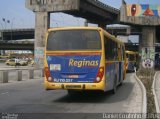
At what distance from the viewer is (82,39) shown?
17078 mm

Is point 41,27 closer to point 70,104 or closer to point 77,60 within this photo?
point 77,60

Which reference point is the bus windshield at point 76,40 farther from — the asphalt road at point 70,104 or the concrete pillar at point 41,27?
the concrete pillar at point 41,27

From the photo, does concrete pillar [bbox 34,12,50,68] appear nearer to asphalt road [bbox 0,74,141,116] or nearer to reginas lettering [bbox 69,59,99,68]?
asphalt road [bbox 0,74,141,116]

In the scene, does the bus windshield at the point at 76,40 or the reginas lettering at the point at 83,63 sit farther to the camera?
the bus windshield at the point at 76,40

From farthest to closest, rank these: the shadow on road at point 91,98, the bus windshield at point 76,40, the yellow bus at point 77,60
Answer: the shadow on road at point 91,98
the bus windshield at point 76,40
the yellow bus at point 77,60

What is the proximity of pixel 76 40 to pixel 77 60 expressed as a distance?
79cm

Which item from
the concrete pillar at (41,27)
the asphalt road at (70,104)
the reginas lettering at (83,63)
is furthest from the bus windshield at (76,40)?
the concrete pillar at (41,27)

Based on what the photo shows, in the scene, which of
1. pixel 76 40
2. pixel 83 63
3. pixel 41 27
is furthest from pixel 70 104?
pixel 41 27

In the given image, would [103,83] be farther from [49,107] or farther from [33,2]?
[33,2]

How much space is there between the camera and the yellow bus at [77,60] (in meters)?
16.8

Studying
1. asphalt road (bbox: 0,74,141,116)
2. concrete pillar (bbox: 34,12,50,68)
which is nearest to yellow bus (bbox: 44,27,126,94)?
asphalt road (bbox: 0,74,141,116)

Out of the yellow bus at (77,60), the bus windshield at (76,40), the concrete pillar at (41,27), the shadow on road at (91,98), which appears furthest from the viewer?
the concrete pillar at (41,27)

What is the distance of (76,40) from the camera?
1712 centimetres

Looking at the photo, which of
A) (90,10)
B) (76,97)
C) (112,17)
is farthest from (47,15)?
(76,97)
